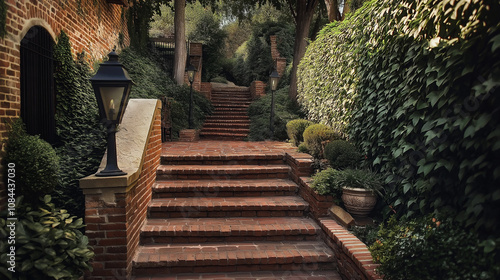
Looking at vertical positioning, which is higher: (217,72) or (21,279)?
(217,72)

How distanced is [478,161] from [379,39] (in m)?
2.11

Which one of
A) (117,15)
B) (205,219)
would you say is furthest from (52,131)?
(117,15)

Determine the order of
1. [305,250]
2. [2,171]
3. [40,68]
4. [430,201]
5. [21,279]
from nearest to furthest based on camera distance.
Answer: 1. [21,279]
2. [430,201]
3. [2,171]
4. [305,250]
5. [40,68]

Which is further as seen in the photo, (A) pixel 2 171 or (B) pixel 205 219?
(B) pixel 205 219

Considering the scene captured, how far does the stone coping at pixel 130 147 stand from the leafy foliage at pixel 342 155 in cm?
244

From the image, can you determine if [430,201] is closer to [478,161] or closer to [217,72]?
[478,161]

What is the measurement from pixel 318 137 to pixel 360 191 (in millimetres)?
1644

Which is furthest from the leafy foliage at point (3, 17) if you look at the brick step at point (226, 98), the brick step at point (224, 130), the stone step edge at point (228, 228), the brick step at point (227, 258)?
the brick step at point (226, 98)

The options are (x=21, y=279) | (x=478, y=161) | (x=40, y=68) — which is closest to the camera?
(x=478, y=161)

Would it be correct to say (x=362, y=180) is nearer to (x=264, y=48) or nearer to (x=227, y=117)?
(x=227, y=117)

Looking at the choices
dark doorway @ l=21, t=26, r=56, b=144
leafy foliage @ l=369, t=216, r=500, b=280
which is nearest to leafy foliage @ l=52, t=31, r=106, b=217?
dark doorway @ l=21, t=26, r=56, b=144

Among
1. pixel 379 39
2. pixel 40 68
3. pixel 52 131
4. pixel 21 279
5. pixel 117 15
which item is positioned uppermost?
pixel 117 15

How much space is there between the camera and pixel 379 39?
364 centimetres

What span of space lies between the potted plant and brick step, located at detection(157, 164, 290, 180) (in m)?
1.41
